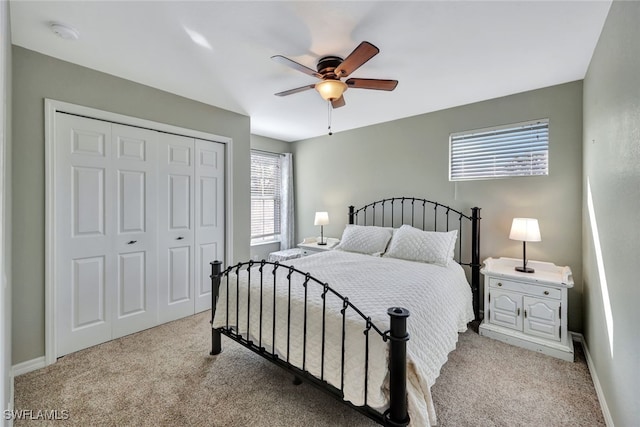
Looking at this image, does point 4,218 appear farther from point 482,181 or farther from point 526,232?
point 482,181

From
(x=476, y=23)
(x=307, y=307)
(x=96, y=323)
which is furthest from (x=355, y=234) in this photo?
(x=96, y=323)

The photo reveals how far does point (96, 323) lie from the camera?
267 cm

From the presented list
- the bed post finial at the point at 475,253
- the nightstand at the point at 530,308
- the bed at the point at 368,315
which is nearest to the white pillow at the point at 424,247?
the bed at the point at 368,315

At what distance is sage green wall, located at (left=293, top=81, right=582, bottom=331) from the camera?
111 inches

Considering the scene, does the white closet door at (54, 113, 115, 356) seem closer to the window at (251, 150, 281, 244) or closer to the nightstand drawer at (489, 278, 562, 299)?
the window at (251, 150, 281, 244)

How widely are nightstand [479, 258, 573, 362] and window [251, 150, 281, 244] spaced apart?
3.56 m

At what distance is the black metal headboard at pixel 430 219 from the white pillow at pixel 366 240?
51 centimetres

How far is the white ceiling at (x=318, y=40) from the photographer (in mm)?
1789

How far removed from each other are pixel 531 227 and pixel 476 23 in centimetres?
188

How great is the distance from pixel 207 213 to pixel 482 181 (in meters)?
3.32

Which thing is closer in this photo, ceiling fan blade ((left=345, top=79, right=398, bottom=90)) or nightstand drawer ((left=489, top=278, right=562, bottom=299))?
ceiling fan blade ((left=345, top=79, right=398, bottom=90))

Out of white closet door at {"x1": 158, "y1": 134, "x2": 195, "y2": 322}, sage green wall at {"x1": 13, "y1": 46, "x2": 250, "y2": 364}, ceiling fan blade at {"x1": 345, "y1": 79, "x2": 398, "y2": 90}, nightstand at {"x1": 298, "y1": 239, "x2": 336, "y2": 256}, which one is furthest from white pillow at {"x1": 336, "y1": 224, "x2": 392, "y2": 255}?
sage green wall at {"x1": 13, "y1": 46, "x2": 250, "y2": 364}

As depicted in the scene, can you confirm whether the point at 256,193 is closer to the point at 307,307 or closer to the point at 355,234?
the point at 355,234

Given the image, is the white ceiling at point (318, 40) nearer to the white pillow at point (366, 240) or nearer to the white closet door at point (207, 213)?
the white closet door at point (207, 213)
